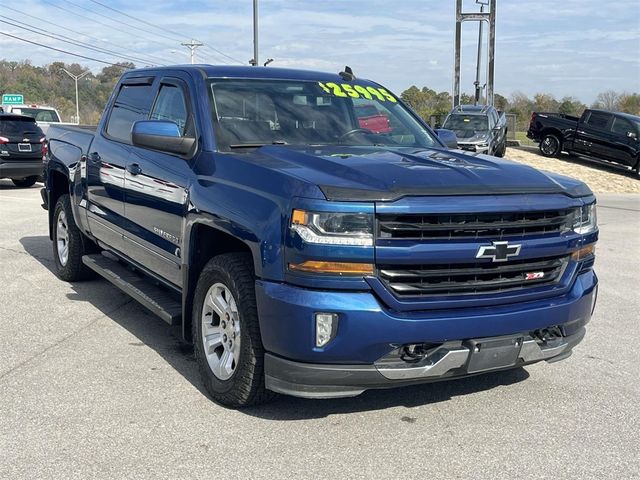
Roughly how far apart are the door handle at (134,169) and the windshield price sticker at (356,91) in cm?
148

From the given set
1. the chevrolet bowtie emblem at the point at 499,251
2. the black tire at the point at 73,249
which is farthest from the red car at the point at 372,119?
the black tire at the point at 73,249

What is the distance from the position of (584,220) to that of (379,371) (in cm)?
156

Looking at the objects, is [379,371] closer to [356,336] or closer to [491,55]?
[356,336]

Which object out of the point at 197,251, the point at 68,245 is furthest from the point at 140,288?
the point at 68,245

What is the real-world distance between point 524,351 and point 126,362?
2653 mm

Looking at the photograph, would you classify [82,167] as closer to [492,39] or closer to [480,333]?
[480,333]

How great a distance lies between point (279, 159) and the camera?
3.89 meters

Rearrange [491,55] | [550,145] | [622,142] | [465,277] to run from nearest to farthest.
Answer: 1. [465,277]
2. [622,142]
3. [550,145]
4. [491,55]

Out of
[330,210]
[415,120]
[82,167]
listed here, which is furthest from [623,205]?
[330,210]

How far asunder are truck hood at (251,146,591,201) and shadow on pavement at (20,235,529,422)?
1354 millimetres

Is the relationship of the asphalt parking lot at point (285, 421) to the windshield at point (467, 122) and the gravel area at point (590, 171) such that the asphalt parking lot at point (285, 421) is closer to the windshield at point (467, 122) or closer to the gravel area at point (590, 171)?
the gravel area at point (590, 171)

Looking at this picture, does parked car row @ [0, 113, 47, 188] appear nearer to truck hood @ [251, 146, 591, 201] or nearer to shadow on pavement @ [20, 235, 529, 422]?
shadow on pavement @ [20, 235, 529, 422]

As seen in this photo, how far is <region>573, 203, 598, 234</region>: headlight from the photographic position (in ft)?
12.8

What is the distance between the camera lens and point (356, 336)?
327 cm
